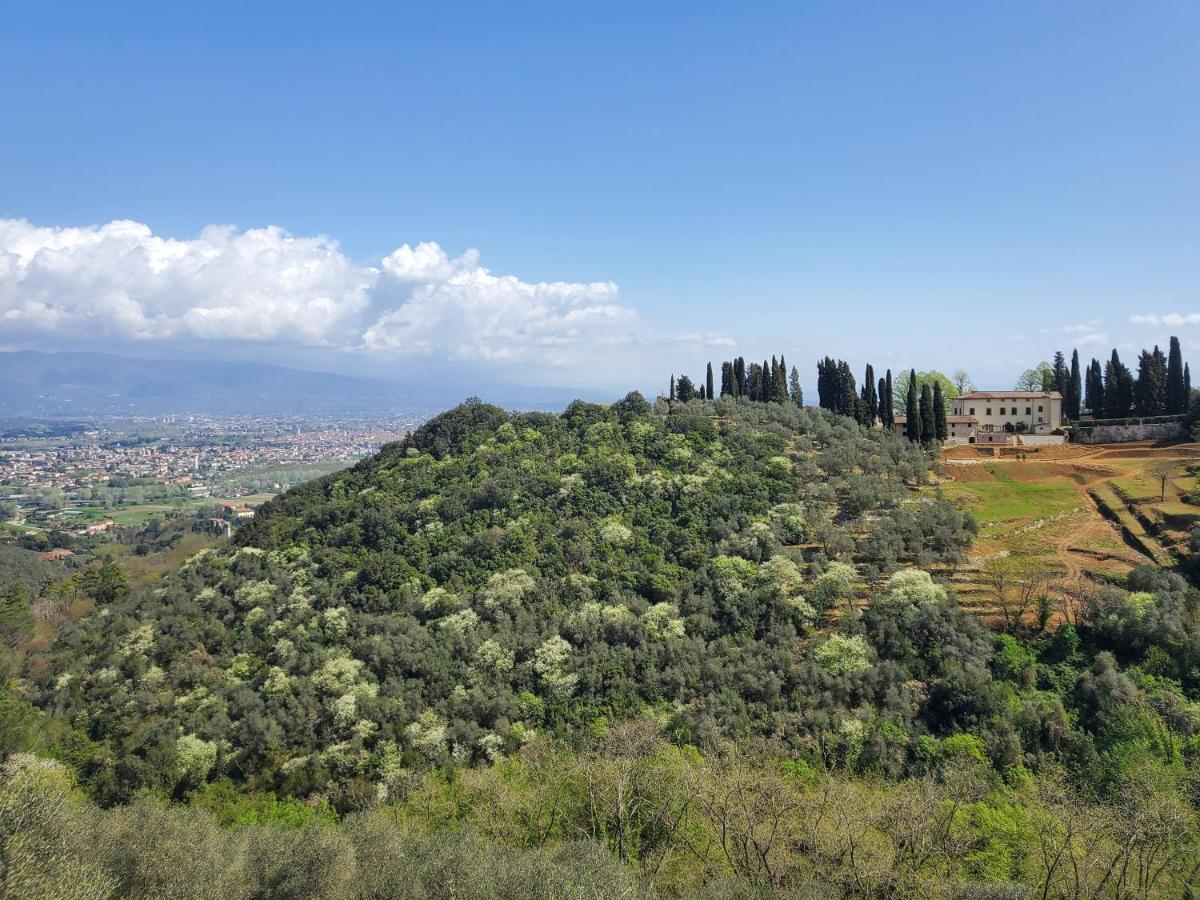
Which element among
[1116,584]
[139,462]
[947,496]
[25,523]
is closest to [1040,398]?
[947,496]

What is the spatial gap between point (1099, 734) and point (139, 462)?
580ft

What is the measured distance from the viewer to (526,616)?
82.0ft

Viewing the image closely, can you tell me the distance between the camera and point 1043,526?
1105 inches

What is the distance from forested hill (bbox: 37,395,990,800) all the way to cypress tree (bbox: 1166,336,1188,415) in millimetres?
23929

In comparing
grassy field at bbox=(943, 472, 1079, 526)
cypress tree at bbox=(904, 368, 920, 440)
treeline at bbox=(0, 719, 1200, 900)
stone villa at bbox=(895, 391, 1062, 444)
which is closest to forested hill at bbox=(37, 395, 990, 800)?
grassy field at bbox=(943, 472, 1079, 526)

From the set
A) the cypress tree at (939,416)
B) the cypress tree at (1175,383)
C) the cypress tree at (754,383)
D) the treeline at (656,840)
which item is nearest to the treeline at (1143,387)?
the cypress tree at (1175,383)

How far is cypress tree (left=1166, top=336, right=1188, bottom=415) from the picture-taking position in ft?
146

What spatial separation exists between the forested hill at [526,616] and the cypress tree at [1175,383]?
23929 millimetres

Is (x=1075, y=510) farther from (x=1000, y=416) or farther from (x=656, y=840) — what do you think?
(x=656, y=840)

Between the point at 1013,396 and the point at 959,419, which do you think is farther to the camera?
the point at 1013,396

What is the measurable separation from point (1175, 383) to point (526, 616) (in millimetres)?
48606

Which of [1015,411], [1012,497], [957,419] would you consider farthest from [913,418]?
[1015,411]

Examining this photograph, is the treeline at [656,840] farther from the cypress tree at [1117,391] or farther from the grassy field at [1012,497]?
the cypress tree at [1117,391]

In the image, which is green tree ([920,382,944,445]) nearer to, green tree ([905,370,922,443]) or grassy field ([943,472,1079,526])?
green tree ([905,370,922,443])
